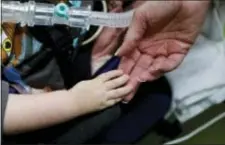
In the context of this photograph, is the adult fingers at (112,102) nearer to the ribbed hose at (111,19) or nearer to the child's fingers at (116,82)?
the child's fingers at (116,82)

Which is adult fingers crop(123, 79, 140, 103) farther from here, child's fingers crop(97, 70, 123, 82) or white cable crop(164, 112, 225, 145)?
white cable crop(164, 112, 225, 145)

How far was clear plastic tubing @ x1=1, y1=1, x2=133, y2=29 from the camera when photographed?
0.69 m

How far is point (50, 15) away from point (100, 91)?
0.51 feet

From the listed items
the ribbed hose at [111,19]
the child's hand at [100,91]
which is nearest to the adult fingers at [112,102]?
the child's hand at [100,91]

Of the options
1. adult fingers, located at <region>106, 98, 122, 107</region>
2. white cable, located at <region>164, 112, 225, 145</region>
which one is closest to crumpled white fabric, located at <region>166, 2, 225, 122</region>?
white cable, located at <region>164, 112, 225, 145</region>

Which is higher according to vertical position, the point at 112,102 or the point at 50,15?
the point at 50,15

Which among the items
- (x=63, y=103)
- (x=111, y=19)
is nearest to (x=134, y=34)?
(x=111, y=19)

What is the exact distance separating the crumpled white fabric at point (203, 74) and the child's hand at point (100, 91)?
0.44 ft

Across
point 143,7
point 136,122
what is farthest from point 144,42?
point 136,122

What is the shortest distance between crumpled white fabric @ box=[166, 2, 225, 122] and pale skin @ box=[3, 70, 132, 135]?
14cm

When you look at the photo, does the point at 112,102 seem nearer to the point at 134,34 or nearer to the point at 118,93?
the point at 118,93

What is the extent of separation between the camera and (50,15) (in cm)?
69

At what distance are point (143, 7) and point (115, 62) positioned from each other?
0.36ft

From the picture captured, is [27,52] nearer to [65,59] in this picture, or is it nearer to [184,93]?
[65,59]
